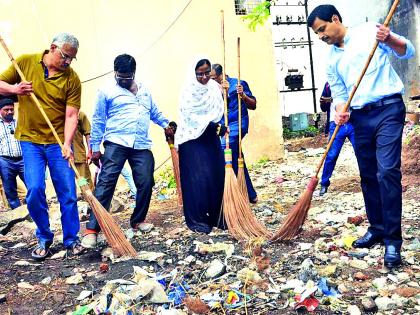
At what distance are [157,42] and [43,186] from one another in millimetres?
5211

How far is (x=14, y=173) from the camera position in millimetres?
6176

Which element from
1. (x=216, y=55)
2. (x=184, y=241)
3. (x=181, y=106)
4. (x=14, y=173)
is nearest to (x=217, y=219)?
(x=184, y=241)

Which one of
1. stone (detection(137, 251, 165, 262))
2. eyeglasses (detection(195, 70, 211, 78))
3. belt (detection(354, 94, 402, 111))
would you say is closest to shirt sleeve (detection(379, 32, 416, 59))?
belt (detection(354, 94, 402, 111))

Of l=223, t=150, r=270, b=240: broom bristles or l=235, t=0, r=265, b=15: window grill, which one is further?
l=235, t=0, r=265, b=15: window grill

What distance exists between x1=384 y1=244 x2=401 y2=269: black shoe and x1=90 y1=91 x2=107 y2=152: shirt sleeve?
2651 mm

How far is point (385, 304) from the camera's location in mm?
2525

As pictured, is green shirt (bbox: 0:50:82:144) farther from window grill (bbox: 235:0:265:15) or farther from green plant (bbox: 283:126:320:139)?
green plant (bbox: 283:126:320:139)

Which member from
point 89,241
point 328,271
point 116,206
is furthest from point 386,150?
point 116,206

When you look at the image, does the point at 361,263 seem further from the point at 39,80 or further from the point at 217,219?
the point at 39,80

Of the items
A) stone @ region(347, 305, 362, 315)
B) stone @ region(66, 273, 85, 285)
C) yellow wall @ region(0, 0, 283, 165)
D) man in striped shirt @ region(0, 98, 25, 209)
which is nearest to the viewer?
stone @ region(347, 305, 362, 315)

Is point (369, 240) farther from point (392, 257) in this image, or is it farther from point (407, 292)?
point (407, 292)

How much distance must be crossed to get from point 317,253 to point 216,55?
601 centimetres

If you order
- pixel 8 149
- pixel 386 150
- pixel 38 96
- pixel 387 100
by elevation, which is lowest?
pixel 386 150

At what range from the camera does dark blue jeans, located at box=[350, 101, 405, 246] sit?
3.02 meters
